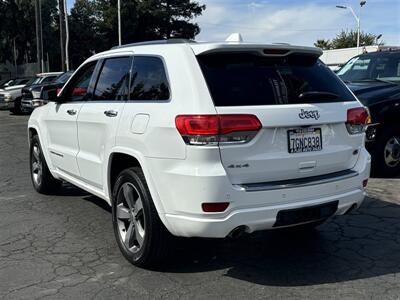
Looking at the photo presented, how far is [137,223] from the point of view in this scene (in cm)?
444

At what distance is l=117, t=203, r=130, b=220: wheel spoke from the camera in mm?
4590

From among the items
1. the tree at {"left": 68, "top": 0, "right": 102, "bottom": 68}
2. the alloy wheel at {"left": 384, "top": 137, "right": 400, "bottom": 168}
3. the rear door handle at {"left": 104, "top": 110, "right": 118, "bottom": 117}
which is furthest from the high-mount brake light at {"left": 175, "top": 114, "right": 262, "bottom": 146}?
the tree at {"left": 68, "top": 0, "right": 102, "bottom": 68}

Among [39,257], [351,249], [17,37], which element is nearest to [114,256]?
[39,257]

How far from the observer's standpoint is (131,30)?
60.3 m

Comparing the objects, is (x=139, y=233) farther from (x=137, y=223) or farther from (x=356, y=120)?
(x=356, y=120)

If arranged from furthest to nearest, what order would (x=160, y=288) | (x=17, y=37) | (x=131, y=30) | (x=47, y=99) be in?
(x=131, y=30) → (x=17, y=37) → (x=47, y=99) → (x=160, y=288)

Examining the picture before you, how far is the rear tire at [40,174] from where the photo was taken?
692 cm

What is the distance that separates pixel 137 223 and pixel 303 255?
58.5 inches

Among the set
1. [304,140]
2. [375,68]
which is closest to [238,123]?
[304,140]

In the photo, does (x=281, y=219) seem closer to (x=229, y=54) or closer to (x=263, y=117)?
(x=263, y=117)

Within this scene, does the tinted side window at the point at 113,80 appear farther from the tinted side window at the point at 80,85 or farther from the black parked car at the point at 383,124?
the black parked car at the point at 383,124

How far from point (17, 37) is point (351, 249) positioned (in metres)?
49.3

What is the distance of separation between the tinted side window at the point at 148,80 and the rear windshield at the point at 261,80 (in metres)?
0.38

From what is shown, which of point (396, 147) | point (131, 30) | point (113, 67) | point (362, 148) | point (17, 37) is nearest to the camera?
point (362, 148)
